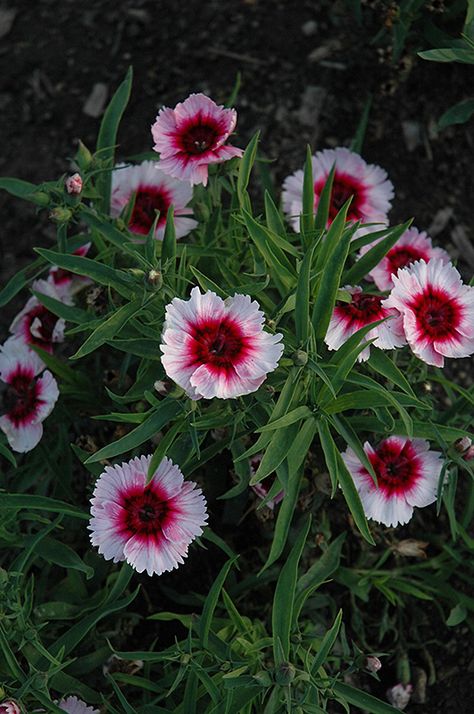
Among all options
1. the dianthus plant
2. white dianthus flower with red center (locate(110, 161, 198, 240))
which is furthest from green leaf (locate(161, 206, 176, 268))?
white dianthus flower with red center (locate(110, 161, 198, 240))

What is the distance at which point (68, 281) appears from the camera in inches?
101

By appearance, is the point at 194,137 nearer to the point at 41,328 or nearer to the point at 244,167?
the point at 244,167

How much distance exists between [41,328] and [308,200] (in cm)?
85

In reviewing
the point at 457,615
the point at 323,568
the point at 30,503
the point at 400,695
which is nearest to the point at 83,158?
the point at 30,503

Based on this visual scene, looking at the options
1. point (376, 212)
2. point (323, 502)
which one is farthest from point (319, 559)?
point (376, 212)

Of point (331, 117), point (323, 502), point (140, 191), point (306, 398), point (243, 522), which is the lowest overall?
point (243, 522)

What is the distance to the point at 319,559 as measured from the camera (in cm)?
246

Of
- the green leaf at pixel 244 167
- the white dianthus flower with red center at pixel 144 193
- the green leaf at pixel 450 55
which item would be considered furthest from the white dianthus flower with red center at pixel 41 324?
the green leaf at pixel 450 55

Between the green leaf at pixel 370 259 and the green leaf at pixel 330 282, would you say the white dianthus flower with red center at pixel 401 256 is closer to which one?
the green leaf at pixel 370 259

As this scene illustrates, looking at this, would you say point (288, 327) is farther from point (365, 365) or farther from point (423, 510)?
point (423, 510)

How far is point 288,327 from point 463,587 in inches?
40.7

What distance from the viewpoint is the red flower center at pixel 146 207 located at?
2477 millimetres

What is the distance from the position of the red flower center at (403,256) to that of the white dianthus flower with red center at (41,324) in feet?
2.98

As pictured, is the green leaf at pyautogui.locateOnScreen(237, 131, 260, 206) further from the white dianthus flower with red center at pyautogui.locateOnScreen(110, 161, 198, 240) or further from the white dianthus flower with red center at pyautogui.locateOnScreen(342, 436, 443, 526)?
the white dianthus flower with red center at pyautogui.locateOnScreen(342, 436, 443, 526)
